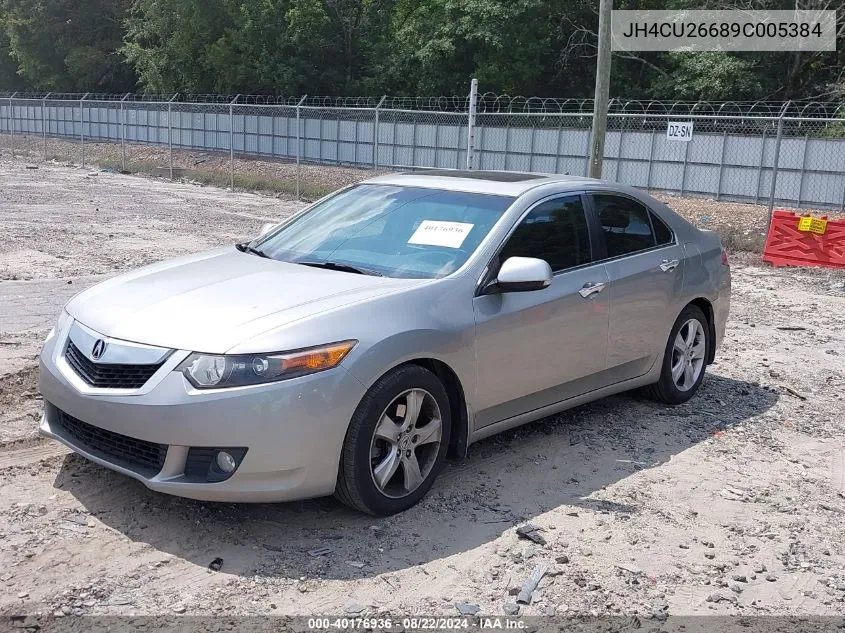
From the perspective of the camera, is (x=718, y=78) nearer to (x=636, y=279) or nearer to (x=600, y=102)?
(x=600, y=102)

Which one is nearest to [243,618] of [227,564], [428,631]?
[227,564]

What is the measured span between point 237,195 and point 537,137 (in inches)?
417

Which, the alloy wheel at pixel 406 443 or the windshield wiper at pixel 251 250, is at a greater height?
the windshield wiper at pixel 251 250

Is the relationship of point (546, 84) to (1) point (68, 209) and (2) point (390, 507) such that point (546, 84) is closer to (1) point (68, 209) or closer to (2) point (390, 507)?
(1) point (68, 209)

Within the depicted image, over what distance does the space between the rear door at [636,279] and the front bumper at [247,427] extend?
2250mm

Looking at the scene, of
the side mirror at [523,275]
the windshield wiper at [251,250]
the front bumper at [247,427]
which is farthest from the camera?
the windshield wiper at [251,250]

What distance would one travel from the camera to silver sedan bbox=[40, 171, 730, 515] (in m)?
4.00

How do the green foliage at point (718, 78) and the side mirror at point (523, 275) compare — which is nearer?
the side mirror at point (523, 275)

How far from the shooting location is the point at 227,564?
3934 millimetres

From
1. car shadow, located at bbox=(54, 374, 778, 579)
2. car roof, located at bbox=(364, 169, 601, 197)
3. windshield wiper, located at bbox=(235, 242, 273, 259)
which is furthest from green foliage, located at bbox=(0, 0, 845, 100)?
windshield wiper, located at bbox=(235, 242, 273, 259)

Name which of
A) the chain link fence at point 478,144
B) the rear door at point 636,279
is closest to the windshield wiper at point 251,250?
the rear door at point 636,279

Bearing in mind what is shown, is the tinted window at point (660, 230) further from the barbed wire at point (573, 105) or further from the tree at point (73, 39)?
the tree at point (73, 39)

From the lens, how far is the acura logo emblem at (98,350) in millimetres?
4219

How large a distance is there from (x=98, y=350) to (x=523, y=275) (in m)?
2.10
